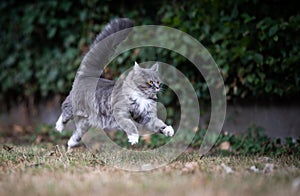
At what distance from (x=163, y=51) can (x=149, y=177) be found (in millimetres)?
3663

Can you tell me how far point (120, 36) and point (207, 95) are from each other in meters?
2.15

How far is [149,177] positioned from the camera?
3.03m

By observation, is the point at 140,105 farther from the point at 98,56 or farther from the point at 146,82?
the point at 98,56

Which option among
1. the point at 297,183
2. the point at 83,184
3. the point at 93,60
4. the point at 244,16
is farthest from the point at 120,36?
the point at 297,183

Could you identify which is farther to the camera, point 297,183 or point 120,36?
point 120,36

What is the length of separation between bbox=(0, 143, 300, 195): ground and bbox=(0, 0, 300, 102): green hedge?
195 centimetres

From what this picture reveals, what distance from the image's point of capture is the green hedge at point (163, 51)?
5543 mm

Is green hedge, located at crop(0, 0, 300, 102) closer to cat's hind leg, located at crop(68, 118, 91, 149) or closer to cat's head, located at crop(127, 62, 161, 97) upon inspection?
cat's head, located at crop(127, 62, 161, 97)

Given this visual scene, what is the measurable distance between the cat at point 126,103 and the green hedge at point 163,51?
1.56 metres

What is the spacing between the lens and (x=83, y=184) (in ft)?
9.00

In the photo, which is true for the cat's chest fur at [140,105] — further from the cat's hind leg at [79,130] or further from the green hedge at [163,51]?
the green hedge at [163,51]

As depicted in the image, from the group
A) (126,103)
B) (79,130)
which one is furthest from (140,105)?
(79,130)

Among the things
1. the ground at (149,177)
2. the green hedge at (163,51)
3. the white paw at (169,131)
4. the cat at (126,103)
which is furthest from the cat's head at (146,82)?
the green hedge at (163,51)

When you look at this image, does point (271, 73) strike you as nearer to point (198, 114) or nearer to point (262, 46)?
point (262, 46)
